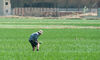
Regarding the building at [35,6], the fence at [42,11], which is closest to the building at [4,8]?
the building at [35,6]

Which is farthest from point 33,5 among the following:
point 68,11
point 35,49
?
point 35,49

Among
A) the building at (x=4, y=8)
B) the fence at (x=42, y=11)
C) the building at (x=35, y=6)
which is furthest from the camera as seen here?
the building at (x=35, y=6)

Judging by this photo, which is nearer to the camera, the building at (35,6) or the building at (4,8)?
the building at (4,8)

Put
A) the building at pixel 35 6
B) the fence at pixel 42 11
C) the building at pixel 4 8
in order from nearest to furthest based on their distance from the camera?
the building at pixel 4 8 < the fence at pixel 42 11 < the building at pixel 35 6

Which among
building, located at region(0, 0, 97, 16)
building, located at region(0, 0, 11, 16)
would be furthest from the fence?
building, located at region(0, 0, 11, 16)

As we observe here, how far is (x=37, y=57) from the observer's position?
2091cm

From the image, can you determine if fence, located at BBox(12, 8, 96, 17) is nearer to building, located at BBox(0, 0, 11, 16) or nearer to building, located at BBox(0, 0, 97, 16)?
building, located at BBox(0, 0, 97, 16)

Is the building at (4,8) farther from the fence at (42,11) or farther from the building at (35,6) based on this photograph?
the fence at (42,11)

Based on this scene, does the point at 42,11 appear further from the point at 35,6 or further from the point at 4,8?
the point at 4,8

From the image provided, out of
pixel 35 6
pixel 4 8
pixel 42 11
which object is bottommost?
pixel 42 11

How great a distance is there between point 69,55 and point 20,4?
295 feet

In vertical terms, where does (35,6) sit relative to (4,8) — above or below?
above

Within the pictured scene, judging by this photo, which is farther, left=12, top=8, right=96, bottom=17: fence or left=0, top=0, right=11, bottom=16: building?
left=12, top=8, right=96, bottom=17: fence

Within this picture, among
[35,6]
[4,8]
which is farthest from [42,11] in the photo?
[4,8]
